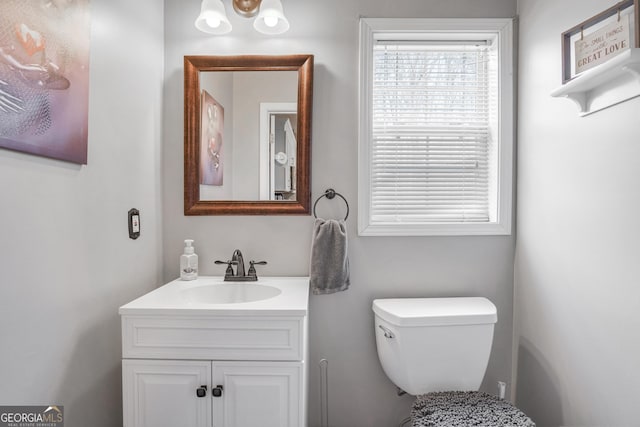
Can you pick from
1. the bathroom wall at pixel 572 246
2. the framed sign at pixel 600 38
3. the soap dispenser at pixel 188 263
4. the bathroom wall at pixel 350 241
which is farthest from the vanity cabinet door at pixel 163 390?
the framed sign at pixel 600 38

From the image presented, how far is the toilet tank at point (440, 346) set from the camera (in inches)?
57.0

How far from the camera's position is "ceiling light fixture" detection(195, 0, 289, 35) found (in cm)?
148

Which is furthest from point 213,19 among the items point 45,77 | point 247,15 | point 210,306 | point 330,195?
point 210,306

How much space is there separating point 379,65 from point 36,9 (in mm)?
1370

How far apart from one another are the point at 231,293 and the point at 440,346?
95 centimetres

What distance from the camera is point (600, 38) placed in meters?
1.17

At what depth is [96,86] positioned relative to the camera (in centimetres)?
122

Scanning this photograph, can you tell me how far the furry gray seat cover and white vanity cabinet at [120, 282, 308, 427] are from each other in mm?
472

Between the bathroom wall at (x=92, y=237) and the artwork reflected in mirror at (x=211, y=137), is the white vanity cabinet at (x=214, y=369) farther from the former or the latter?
the artwork reflected in mirror at (x=211, y=137)

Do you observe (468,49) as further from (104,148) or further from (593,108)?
(104,148)

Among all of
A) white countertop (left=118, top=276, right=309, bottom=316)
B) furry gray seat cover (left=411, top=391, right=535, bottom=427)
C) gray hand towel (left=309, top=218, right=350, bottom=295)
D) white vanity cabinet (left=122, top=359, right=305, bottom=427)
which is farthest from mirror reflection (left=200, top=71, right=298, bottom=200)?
furry gray seat cover (left=411, top=391, right=535, bottom=427)

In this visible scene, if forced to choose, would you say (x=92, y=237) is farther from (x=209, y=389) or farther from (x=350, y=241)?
(x=350, y=241)

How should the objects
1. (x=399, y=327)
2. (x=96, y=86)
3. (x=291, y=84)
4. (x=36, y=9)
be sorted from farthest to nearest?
(x=291, y=84) → (x=399, y=327) → (x=96, y=86) → (x=36, y=9)

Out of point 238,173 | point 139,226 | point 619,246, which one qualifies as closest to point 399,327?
point 619,246
